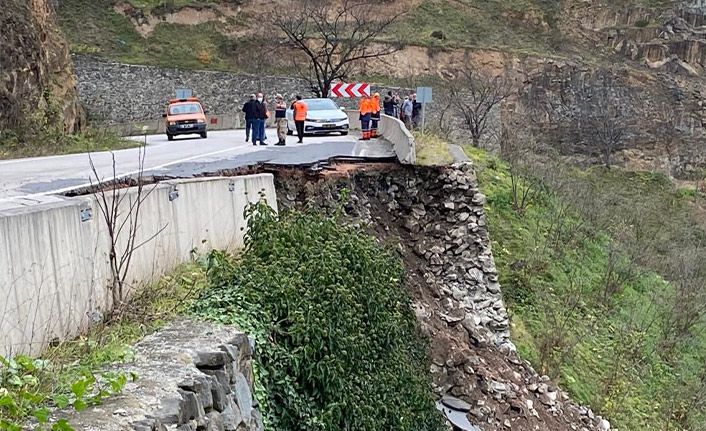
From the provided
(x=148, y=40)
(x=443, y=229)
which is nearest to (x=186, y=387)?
(x=443, y=229)

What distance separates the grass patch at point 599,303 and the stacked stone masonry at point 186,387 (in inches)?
403

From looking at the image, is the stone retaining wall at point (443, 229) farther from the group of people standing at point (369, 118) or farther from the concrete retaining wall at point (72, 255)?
the group of people standing at point (369, 118)

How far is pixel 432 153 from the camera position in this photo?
1614cm

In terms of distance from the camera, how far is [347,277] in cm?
931

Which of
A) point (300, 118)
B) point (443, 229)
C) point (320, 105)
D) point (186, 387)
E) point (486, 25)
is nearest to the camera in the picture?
point (186, 387)

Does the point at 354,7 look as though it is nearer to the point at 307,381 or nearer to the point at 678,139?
the point at 678,139

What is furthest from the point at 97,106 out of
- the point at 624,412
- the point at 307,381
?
the point at 307,381

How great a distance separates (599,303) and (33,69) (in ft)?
57.2

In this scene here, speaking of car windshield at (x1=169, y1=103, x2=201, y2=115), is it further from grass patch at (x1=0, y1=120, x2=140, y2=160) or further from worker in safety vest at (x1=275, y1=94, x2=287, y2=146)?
worker in safety vest at (x1=275, y1=94, x2=287, y2=146)

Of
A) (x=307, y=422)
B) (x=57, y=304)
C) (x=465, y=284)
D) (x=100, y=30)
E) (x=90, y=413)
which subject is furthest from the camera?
(x=100, y=30)

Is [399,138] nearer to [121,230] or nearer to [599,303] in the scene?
[599,303]

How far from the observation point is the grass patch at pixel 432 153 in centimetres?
1516

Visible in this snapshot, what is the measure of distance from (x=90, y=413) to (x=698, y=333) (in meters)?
19.4

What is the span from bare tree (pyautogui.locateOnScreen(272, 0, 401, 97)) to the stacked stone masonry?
137ft
